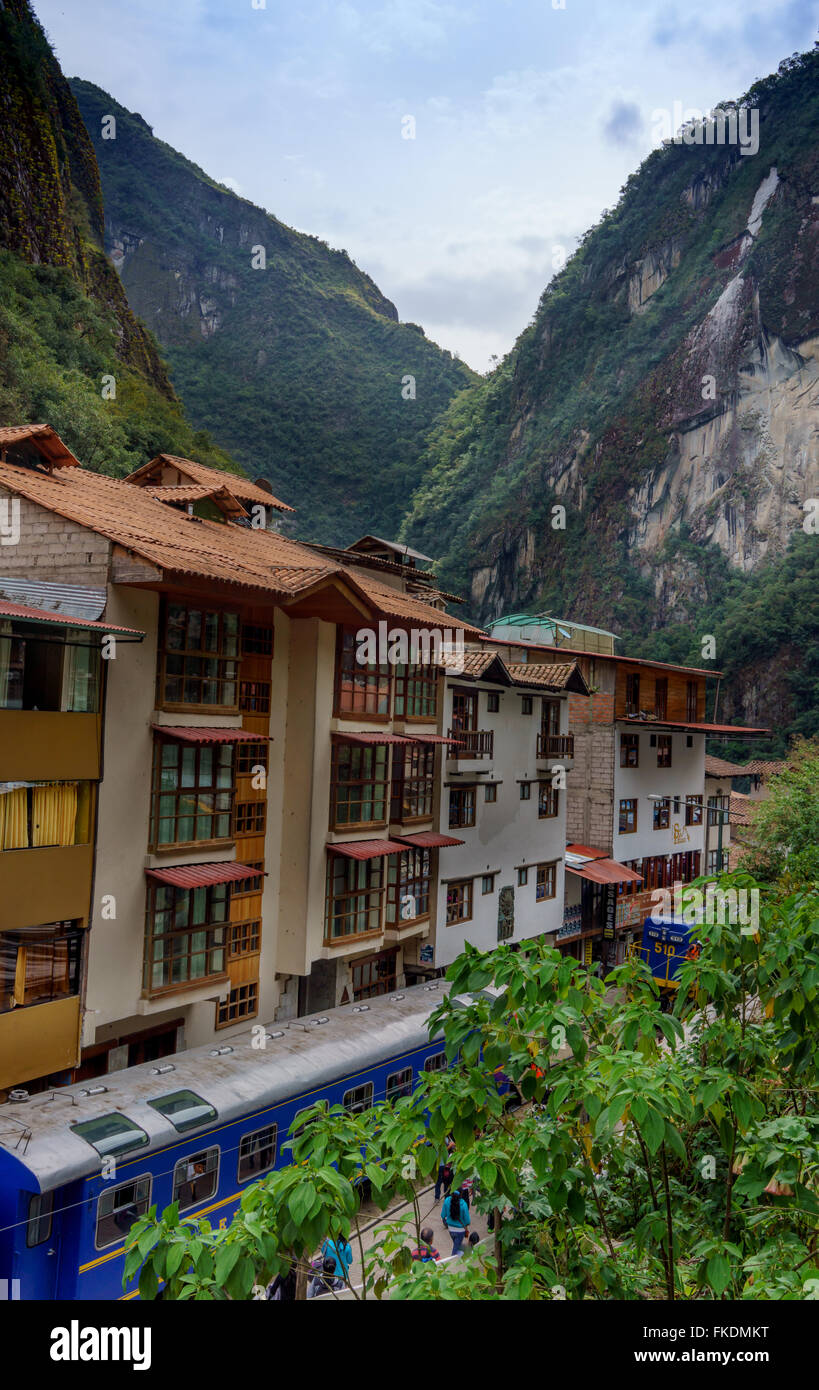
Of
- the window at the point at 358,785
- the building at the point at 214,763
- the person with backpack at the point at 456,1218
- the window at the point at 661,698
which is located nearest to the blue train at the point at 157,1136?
the building at the point at 214,763

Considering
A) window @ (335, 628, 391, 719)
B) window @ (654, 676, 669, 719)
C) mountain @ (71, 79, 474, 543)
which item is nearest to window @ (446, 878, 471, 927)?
window @ (335, 628, 391, 719)

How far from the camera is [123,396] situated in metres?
49.5

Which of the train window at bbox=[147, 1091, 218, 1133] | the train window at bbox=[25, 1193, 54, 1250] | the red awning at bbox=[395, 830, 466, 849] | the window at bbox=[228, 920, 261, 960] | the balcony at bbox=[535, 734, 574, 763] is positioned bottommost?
the train window at bbox=[25, 1193, 54, 1250]

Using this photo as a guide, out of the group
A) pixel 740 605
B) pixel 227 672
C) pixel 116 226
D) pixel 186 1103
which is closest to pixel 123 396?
pixel 227 672

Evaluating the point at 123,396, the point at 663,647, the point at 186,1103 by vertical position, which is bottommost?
the point at 186,1103

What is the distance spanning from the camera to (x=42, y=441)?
17828 mm

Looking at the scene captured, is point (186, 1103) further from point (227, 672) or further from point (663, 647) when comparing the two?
point (663, 647)

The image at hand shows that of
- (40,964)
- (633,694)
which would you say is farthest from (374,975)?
(633,694)

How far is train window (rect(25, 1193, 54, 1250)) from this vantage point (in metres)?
11.1

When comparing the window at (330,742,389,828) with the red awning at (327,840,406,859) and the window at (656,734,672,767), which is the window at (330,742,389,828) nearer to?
the red awning at (327,840,406,859)

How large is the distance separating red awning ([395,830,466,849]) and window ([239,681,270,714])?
5.60m

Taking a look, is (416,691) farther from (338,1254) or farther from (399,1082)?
(338,1254)

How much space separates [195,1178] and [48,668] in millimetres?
7650

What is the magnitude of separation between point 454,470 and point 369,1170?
355 ft
